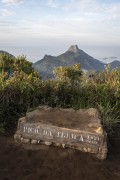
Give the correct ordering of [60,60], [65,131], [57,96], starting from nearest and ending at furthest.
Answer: [65,131] < [57,96] < [60,60]

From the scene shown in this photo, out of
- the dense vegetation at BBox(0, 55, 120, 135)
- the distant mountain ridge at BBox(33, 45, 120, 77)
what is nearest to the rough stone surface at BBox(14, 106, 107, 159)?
the dense vegetation at BBox(0, 55, 120, 135)

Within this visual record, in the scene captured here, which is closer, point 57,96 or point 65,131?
point 65,131

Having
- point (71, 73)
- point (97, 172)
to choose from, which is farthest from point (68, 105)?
point (71, 73)

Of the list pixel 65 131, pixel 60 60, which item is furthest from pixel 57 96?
pixel 60 60

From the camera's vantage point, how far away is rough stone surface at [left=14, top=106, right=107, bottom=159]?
27.8 ft

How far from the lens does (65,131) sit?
8.57 m

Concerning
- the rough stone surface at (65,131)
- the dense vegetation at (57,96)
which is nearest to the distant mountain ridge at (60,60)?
the dense vegetation at (57,96)

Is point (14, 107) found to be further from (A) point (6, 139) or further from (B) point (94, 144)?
(B) point (94, 144)

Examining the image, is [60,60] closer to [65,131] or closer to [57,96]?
[57,96]

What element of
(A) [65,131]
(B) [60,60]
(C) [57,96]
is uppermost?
(C) [57,96]

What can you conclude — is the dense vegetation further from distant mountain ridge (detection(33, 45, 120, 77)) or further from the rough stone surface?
distant mountain ridge (detection(33, 45, 120, 77))

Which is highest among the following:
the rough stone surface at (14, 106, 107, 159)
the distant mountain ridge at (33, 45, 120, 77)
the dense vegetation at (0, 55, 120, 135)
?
the dense vegetation at (0, 55, 120, 135)

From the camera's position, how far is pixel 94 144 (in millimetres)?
8461

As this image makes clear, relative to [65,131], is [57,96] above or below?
above
